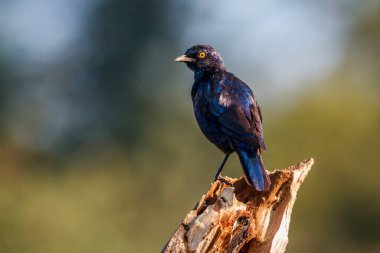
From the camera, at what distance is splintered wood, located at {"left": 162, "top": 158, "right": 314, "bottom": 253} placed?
25.4 ft

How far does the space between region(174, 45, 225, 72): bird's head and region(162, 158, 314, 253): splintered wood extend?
7.14ft

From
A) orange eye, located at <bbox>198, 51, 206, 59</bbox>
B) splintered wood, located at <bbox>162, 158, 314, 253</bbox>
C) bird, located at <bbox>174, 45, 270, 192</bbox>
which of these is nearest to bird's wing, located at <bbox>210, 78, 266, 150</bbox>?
bird, located at <bbox>174, 45, 270, 192</bbox>

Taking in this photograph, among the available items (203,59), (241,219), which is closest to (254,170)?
(241,219)

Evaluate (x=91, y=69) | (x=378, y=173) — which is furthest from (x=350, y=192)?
(x=91, y=69)

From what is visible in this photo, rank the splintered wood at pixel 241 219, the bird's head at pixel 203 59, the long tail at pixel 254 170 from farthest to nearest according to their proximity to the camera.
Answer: the bird's head at pixel 203 59
the long tail at pixel 254 170
the splintered wood at pixel 241 219

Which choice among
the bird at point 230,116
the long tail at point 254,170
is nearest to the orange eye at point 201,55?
the bird at point 230,116

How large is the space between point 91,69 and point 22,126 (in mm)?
3294

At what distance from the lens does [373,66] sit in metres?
33.3

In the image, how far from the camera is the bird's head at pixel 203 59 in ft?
34.8

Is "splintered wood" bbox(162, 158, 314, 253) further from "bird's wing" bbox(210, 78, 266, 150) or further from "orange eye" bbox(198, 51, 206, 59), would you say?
"orange eye" bbox(198, 51, 206, 59)

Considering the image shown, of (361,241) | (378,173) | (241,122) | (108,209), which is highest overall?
(378,173)

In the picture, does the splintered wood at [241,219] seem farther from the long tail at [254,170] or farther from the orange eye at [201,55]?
the orange eye at [201,55]

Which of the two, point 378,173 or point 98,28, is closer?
point 378,173

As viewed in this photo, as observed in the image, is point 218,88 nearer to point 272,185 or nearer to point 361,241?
point 272,185
